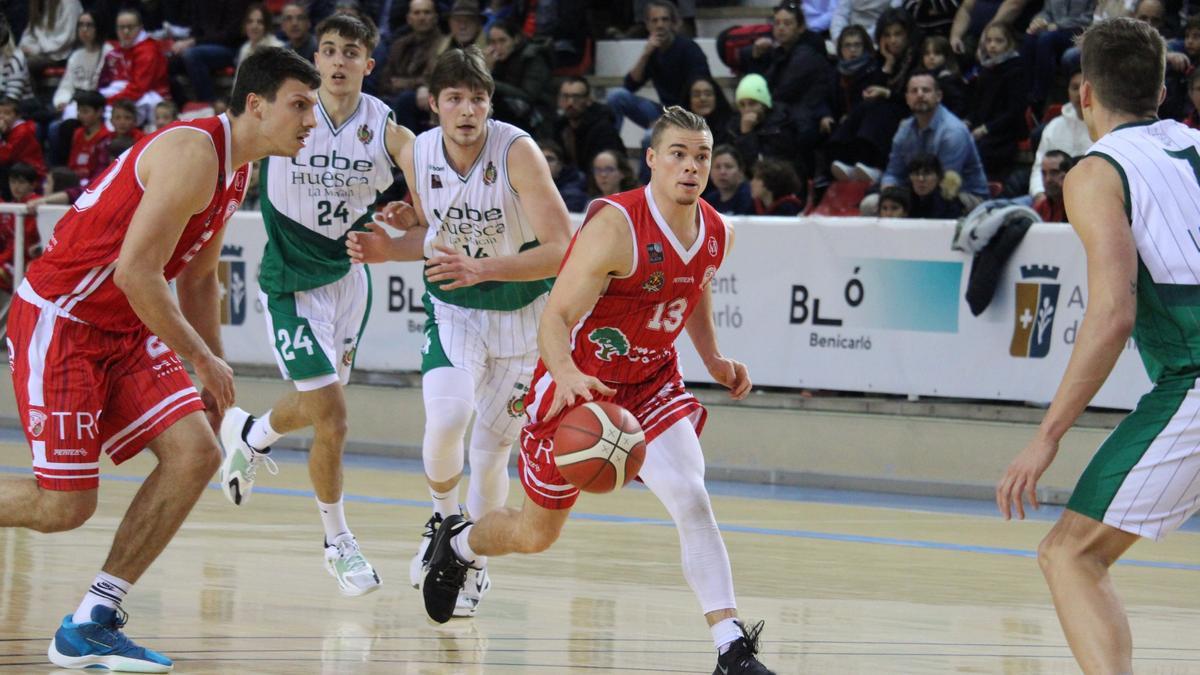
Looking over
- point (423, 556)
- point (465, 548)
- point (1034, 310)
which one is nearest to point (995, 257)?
point (1034, 310)

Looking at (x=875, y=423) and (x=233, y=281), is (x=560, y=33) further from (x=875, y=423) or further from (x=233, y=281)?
(x=875, y=423)

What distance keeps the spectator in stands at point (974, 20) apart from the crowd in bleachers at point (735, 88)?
2 cm

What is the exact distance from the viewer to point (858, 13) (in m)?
13.3

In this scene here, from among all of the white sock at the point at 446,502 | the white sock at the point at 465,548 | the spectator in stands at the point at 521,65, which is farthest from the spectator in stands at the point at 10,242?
the white sock at the point at 465,548

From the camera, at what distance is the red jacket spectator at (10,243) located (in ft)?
43.1

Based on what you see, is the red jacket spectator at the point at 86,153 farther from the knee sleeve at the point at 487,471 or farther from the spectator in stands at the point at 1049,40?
the knee sleeve at the point at 487,471

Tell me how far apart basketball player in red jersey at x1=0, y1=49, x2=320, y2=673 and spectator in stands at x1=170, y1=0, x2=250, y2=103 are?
34.8ft

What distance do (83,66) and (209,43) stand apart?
53.6 inches

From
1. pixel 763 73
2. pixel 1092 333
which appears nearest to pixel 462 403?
pixel 1092 333

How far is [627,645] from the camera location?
5.67m

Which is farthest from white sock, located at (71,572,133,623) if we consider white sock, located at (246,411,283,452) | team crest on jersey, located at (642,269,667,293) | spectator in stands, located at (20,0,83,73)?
spectator in stands, located at (20,0,83,73)

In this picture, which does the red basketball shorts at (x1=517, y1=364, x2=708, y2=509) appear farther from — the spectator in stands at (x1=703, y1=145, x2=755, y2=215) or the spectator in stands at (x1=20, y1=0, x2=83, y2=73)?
the spectator in stands at (x1=20, y1=0, x2=83, y2=73)

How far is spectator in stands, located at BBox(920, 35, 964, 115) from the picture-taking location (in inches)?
471

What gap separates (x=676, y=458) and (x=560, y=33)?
9775 mm
